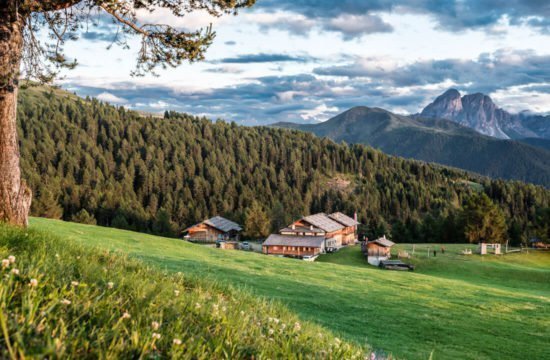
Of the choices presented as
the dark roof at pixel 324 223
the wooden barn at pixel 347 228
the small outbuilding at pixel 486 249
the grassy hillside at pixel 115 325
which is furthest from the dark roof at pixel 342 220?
the grassy hillside at pixel 115 325

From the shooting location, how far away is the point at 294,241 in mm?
92062

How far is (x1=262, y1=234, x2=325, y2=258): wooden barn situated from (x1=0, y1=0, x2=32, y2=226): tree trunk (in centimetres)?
7856

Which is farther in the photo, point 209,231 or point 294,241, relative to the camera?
point 209,231

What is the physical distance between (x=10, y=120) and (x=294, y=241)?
81302mm

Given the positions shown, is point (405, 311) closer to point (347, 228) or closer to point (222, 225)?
point (347, 228)

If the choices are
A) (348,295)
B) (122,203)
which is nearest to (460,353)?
(348,295)

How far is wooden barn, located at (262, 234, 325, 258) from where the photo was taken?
9028 centimetres

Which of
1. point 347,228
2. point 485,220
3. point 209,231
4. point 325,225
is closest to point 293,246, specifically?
point 325,225

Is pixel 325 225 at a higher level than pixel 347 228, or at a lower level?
higher

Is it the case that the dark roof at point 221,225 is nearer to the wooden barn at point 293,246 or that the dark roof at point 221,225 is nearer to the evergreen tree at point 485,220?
the wooden barn at point 293,246

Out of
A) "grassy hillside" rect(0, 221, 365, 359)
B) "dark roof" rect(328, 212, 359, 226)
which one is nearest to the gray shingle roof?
"dark roof" rect(328, 212, 359, 226)

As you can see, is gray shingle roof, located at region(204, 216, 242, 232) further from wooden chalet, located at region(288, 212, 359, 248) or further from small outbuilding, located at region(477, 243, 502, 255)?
small outbuilding, located at region(477, 243, 502, 255)

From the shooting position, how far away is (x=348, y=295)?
64.2ft

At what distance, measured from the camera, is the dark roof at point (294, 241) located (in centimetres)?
9081
